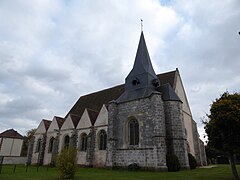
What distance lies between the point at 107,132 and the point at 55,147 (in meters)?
8.83

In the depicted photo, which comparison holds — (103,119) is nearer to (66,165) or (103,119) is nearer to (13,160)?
(66,165)

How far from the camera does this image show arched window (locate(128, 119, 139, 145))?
19803 mm

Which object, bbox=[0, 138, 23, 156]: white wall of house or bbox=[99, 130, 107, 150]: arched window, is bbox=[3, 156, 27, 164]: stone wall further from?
bbox=[99, 130, 107, 150]: arched window

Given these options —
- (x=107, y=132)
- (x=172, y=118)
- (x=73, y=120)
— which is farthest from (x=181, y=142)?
(x=73, y=120)

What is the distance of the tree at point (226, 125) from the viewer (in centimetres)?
1091

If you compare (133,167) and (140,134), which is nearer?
(133,167)

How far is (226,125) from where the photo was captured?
11172 mm

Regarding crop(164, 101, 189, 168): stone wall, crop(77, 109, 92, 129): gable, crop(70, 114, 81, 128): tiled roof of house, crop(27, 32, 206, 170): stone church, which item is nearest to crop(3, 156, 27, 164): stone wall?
crop(27, 32, 206, 170): stone church

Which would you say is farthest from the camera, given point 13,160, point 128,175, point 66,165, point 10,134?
point 10,134

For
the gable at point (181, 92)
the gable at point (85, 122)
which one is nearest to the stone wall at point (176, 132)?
the gable at point (181, 92)

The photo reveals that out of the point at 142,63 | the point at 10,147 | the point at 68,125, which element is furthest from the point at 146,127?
the point at 10,147

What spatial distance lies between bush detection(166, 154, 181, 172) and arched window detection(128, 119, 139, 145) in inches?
Result: 136

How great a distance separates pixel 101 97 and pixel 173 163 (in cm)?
1538

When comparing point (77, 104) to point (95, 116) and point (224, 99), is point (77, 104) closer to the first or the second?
point (95, 116)
